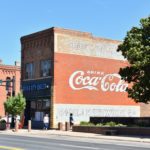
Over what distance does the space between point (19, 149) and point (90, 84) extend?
3017 centimetres

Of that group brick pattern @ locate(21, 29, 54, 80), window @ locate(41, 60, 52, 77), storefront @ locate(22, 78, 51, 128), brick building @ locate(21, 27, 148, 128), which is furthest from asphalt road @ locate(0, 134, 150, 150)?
brick pattern @ locate(21, 29, 54, 80)

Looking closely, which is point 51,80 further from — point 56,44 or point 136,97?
point 136,97

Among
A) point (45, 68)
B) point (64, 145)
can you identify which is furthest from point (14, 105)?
point (64, 145)

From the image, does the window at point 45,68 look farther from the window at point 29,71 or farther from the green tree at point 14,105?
the green tree at point 14,105

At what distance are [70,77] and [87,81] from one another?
8.14 feet

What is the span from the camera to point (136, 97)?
125ft

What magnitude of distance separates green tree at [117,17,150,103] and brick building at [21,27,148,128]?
36.4ft

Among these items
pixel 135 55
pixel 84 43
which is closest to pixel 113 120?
pixel 135 55

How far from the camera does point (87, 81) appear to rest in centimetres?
5119

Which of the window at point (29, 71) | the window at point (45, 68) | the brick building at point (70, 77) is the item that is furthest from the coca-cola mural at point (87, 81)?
the window at point (29, 71)

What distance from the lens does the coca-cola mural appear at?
4862 centimetres

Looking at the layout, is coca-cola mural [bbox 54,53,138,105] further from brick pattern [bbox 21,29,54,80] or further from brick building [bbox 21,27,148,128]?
brick pattern [bbox 21,29,54,80]

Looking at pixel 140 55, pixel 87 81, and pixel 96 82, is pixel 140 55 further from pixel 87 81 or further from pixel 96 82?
pixel 96 82

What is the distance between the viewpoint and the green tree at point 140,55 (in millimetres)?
36406
